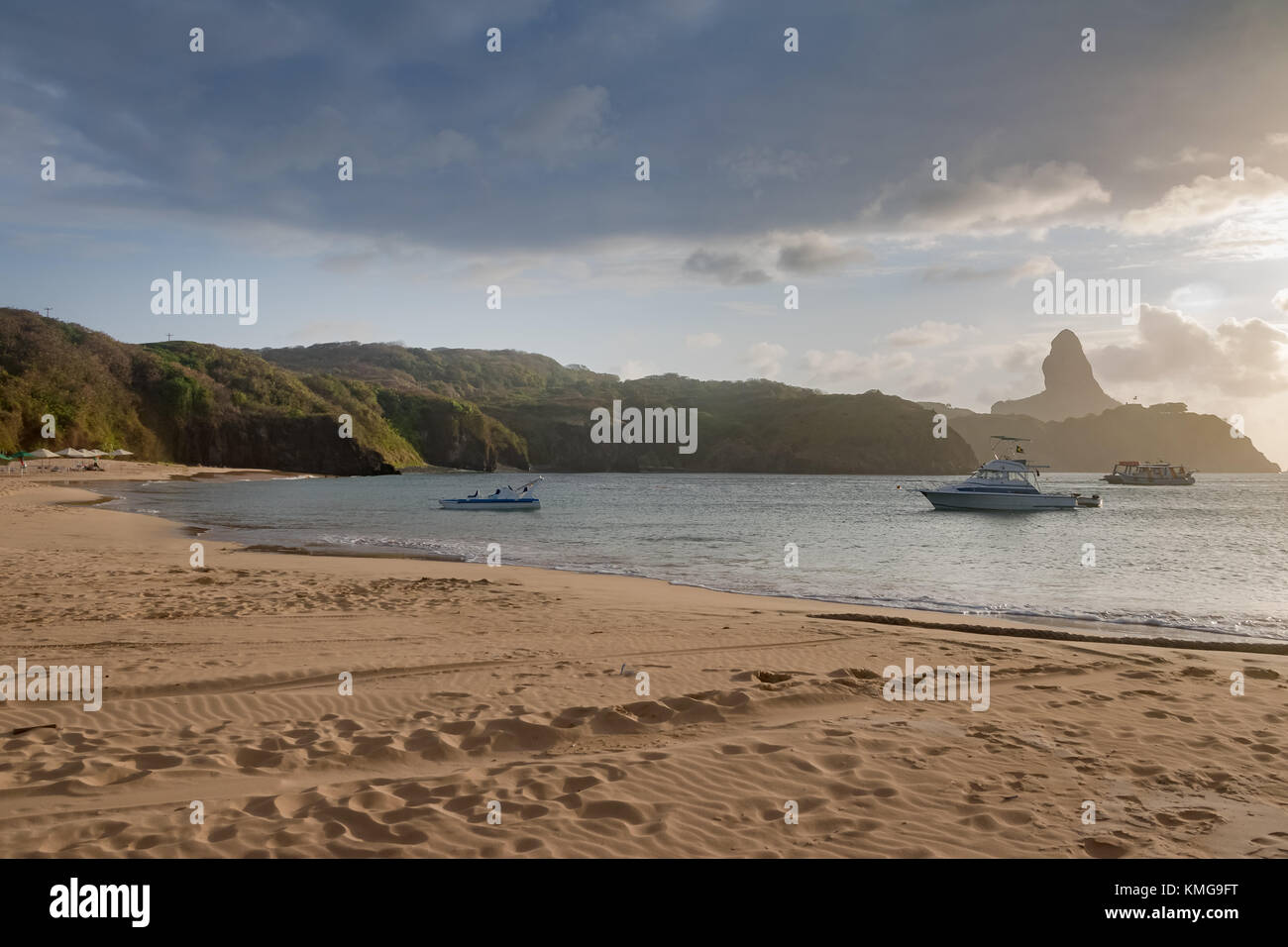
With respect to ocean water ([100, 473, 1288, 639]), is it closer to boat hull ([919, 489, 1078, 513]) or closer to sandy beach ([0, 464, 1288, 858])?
boat hull ([919, 489, 1078, 513])

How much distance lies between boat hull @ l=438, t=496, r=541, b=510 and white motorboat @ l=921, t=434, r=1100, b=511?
99.5 ft

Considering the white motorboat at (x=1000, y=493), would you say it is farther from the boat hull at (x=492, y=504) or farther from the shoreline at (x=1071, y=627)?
the shoreline at (x=1071, y=627)

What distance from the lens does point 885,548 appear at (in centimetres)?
2933

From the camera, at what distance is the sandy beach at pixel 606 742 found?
4500 millimetres

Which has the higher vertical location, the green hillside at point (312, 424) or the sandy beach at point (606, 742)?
the green hillside at point (312, 424)

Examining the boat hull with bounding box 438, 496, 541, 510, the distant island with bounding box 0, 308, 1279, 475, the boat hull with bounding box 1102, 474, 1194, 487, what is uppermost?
the distant island with bounding box 0, 308, 1279, 475

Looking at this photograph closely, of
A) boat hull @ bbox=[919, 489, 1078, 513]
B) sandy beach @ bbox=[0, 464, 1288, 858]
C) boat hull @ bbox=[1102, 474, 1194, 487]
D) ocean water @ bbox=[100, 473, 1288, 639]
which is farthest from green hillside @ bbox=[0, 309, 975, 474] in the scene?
sandy beach @ bbox=[0, 464, 1288, 858]

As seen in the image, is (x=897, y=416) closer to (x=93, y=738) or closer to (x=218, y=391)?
A: (x=218, y=391)

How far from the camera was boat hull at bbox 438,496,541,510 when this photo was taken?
49312 mm

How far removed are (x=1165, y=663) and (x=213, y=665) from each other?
12704 millimetres

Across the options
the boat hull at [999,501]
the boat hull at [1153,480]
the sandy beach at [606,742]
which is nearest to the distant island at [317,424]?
the boat hull at [1153,480]

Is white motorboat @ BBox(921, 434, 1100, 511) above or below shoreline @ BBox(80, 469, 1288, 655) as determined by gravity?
above

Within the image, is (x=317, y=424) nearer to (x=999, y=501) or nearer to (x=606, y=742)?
(x=999, y=501)

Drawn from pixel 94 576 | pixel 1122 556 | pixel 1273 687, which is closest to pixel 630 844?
pixel 1273 687
